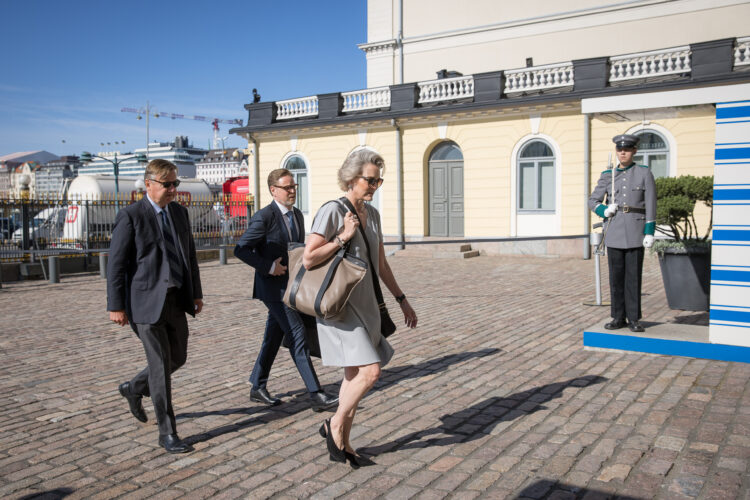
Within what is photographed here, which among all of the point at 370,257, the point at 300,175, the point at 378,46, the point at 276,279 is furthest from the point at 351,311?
the point at 378,46

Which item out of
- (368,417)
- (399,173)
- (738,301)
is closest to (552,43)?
(399,173)

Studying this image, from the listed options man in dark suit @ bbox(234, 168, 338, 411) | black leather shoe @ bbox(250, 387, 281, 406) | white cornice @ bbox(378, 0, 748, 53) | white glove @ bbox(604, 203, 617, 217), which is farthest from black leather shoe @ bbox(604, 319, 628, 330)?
white cornice @ bbox(378, 0, 748, 53)

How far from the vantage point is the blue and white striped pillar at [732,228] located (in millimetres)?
6172

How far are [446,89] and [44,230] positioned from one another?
1354cm

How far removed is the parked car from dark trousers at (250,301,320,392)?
586 inches

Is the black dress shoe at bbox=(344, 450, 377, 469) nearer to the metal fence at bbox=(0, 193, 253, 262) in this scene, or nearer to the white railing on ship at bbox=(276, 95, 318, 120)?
the metal fence at bbox=(0, 193, 253, 262)

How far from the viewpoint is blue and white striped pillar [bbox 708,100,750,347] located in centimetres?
617

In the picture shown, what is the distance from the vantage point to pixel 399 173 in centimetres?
2264

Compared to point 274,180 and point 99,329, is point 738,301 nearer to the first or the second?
point 274,180

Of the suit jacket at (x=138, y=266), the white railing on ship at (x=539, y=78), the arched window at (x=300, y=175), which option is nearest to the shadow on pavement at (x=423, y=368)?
the suit jacket at (x=138, y=266)

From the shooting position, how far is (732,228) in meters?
6.25

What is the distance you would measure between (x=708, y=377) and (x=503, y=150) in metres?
15.5

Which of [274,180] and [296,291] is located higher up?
[274,180]

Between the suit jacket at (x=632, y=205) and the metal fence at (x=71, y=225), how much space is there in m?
11.2
